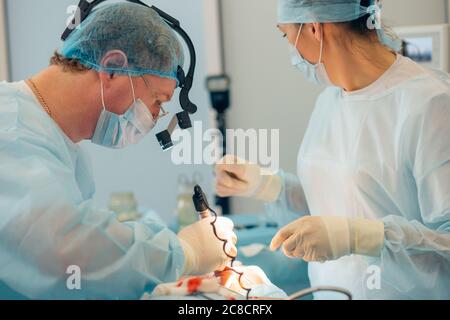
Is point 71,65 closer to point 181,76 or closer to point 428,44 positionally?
point 181,76

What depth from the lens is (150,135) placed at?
1.58 meters

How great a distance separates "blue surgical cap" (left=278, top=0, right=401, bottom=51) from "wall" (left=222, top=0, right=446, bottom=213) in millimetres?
129

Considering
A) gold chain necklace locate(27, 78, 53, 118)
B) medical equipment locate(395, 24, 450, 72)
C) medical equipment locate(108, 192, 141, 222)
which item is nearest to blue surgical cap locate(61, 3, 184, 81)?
gold chain necklace locate(27, 78, 53, 118)

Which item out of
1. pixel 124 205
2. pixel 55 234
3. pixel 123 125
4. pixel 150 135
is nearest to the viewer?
pixel 55 234

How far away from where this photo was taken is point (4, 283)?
52.5 inches

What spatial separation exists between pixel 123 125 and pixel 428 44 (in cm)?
89

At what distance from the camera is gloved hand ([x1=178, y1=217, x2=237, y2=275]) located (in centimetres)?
134

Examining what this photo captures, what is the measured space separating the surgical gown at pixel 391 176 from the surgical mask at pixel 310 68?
0.19ft

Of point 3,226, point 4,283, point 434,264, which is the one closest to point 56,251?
point 3,226

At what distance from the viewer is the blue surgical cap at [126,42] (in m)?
1.40

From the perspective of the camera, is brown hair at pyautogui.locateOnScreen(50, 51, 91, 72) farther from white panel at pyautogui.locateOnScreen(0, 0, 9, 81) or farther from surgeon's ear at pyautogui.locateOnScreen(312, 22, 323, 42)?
surgeon's ear at pyautogui.locateOnScreen(312, 22, 323, 42)

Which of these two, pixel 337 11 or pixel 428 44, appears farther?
pixel 428 44

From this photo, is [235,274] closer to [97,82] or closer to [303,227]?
[303,227]

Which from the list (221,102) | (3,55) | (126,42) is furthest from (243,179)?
(3,55)
